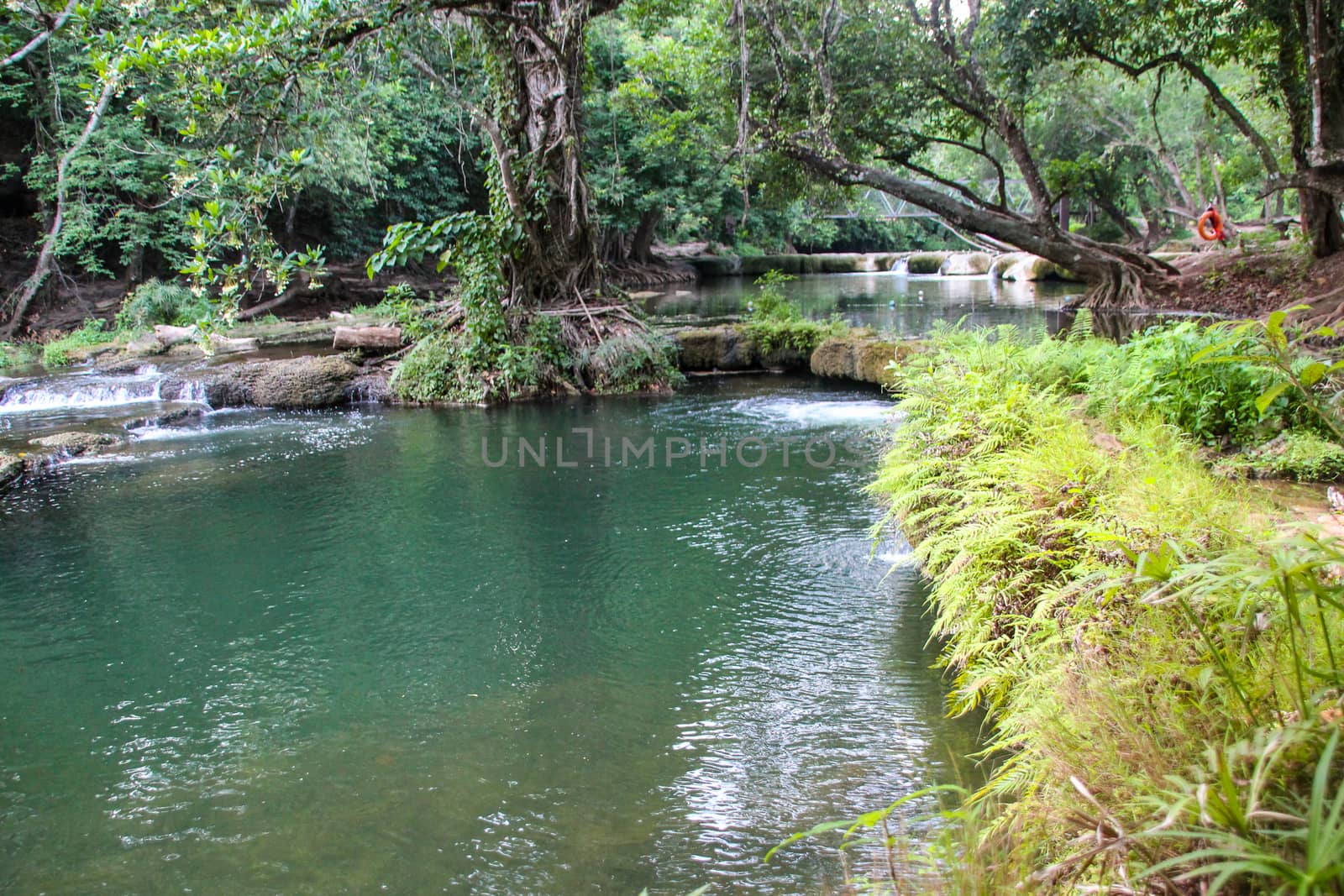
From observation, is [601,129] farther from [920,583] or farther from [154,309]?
[920,583]

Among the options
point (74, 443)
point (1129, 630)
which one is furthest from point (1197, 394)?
point (74, 443)

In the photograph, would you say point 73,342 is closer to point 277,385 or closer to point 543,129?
point 277,385

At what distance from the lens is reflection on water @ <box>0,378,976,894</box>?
11.5 feet

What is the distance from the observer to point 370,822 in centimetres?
364

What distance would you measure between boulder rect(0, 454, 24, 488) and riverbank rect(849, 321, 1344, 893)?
856 cm

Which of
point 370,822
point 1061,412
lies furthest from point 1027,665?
point 370,822

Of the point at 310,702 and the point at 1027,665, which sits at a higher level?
the point at 1027,665

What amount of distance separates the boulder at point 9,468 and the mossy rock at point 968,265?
33.9m

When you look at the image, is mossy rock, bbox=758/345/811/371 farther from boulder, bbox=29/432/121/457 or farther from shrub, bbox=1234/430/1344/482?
shrub, bbox=1234/430/1344/482

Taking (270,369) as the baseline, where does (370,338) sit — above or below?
above

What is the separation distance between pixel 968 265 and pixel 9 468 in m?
34.9

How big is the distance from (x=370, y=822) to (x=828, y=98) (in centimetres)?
1290

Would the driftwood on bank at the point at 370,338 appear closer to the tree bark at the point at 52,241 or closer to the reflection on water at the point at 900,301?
the reflection on water at the point at 900,301

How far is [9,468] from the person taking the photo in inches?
357
